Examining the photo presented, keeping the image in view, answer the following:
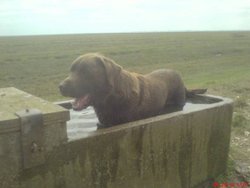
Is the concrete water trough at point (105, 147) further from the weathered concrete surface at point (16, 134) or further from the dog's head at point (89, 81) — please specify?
the dog's head at point (89, 81)

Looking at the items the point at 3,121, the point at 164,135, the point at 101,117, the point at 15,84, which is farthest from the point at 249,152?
the point at 15,84

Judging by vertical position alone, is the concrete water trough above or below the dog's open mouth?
below

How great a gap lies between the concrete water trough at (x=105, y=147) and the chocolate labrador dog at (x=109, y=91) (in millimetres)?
361

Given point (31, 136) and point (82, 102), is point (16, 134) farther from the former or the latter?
point (82, 102)

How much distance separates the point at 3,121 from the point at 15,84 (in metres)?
16.6

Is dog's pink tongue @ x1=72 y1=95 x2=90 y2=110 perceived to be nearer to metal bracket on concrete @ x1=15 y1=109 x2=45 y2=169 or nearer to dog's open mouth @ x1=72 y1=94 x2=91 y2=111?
dog's open mouth @ x1=72 y1=94 x2=91 y2=111

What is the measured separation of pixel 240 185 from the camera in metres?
5.72

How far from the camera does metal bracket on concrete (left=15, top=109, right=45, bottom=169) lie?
143 inches

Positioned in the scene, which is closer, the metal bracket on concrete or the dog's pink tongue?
the metal bracket on concrete

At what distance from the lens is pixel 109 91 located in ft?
15.9

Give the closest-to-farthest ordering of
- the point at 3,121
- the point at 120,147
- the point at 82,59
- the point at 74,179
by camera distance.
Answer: the point at 3,121, the point at 74,179, the point at 120,147, the point at 82,59

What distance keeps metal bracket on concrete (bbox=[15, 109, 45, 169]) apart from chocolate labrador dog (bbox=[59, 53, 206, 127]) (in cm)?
100

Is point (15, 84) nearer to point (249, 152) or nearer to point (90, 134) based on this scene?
point (249, 152)

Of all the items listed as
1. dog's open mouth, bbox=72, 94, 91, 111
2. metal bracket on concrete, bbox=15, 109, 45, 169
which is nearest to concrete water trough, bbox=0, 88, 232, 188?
metal bracket on concrete, bbox=15, 109, 45, 169
